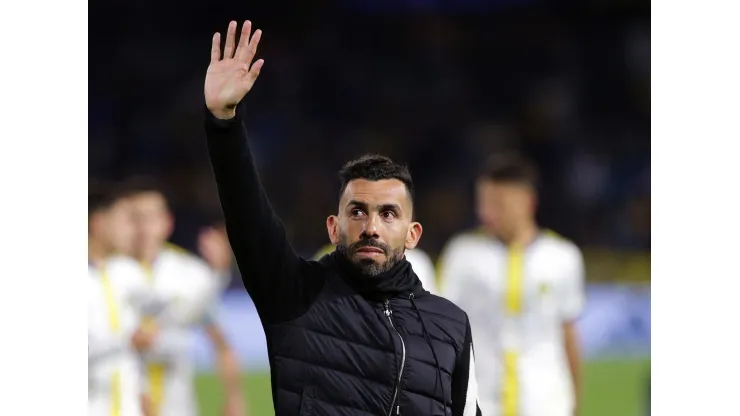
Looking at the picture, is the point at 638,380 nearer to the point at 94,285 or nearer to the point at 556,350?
the point at 556,350

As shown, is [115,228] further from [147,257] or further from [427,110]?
[427,110]

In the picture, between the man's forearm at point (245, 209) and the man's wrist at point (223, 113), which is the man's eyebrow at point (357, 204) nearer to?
the man's forearm at point (245, 209)

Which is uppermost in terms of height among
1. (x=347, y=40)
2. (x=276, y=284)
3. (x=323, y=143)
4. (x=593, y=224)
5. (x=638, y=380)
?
(x=347, y=40)

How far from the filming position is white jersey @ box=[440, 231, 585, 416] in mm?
4777

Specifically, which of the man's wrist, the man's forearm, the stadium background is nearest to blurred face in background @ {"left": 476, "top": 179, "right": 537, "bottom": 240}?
the stadium background

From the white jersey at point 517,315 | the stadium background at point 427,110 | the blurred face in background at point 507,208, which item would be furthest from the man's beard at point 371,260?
the stadium background at point 427,110

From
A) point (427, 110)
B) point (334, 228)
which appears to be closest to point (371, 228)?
point (334, 228)

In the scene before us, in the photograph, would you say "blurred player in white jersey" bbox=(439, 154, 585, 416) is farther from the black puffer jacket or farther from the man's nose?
the man's nose

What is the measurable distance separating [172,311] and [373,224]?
358 centimetres

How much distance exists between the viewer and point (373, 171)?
2068 millimetres

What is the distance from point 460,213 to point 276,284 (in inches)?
253

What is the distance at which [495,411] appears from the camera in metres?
4.75

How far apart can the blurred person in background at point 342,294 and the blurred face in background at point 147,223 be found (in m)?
3.39
